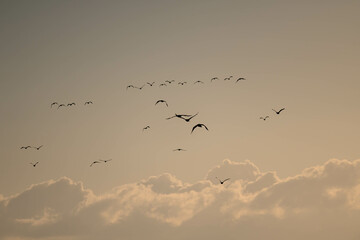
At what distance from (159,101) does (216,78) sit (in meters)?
21.5

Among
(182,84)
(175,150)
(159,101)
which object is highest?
(182,84)

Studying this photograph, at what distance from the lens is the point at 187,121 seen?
198ft

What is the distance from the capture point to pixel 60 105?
105 metres

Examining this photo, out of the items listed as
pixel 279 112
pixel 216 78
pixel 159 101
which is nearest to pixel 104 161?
pixel 159 101

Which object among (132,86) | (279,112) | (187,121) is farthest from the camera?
(132,86)

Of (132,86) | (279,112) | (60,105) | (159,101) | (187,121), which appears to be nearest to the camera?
(187,121)

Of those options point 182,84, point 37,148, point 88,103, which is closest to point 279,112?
Result: point 182,84

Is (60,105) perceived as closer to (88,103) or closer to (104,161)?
(88,103)

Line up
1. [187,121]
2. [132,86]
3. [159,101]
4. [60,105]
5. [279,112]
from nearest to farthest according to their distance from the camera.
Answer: [187,121] < [159,101] < [279,112] < [132,86] < [60,105]

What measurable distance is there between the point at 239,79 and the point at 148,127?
22.0m

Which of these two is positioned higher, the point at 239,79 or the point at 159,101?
the point at 239,79

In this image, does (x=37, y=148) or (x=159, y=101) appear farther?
(x=37, y=148)

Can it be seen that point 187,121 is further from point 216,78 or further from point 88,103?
point 88,103

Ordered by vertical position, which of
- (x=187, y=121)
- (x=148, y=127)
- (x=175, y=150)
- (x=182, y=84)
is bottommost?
(x=187, y=121)
